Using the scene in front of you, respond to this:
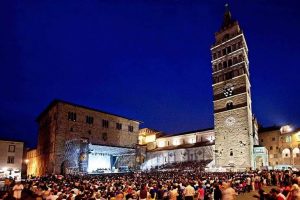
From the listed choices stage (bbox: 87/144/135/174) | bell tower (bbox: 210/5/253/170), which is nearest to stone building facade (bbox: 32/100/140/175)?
stage (bbox: 87/144/135/174)

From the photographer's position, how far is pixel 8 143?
47.2m

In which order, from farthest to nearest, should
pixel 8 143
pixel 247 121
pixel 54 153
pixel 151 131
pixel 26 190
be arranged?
pixel 151 131 < pixel 8 143 < pixel 247 121 < pixel 54 153 < pixel 26 190

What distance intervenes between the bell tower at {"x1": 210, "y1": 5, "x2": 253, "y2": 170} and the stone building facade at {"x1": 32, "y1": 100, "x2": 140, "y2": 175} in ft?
62.3

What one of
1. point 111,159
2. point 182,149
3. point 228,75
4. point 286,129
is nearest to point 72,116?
point 111,159

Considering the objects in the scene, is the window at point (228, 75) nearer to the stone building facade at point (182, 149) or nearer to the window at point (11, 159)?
the stone building facade at point (182, 149)

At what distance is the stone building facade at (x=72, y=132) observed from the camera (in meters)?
41.2

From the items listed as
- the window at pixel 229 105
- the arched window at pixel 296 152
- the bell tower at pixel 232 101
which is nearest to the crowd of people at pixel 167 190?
the bell tower at pixel 232 101

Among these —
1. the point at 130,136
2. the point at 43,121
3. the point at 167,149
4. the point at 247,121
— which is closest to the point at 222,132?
the point at 247,121

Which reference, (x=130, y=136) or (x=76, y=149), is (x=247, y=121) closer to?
(x=130, y=136)

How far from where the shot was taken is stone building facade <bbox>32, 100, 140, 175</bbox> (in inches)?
1622

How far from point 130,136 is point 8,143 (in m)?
23.1

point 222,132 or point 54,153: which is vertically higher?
point 222,132

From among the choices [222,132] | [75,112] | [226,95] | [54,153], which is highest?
[226,95]

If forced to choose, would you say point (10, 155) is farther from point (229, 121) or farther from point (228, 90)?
point (228, 90)
